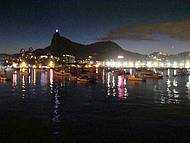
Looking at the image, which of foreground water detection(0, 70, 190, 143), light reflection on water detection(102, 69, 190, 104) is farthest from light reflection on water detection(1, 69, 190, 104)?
foreground water detection(0, 70, 190, 143)

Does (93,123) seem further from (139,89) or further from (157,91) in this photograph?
(139,89)

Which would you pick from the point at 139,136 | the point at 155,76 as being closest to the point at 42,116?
the point at 139,136

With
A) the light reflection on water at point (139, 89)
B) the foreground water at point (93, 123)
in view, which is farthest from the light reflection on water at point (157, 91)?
the foreground water at point (93, 123)

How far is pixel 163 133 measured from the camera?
1172 inches

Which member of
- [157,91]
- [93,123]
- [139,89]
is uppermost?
[139,89]

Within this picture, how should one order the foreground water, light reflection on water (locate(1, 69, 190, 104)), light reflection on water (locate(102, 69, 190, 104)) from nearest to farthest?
the foreground water < light reflection on water (locate(102, 69, 190, 104)) < light reflection on water (locate(1, 69, 190, 104))

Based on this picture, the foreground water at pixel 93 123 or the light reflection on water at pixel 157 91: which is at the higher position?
the light reflection on water at pixel 157 91

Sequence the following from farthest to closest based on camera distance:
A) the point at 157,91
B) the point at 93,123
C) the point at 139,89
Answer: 1. the point at 139,89
2. the point at 157,91
3. the point at 93,123

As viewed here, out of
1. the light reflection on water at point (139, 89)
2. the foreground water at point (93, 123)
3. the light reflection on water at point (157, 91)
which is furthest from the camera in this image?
the light reflection on water at point (139, 89)

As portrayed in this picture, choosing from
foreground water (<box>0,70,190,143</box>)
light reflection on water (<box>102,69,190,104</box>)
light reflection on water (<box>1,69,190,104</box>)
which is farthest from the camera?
light reflection on water (<box>1,69,190,104</box>)

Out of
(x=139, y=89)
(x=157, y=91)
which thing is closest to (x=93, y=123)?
(x=157, y=91)

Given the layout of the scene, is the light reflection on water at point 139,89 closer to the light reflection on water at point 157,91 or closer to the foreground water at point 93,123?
the light reflection on water at point 157,91

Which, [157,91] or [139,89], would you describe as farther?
[139,89]

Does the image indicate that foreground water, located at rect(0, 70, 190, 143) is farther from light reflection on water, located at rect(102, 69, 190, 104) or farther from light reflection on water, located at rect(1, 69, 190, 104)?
light reflection on water, located at rect(1, 69, 190, 104)
